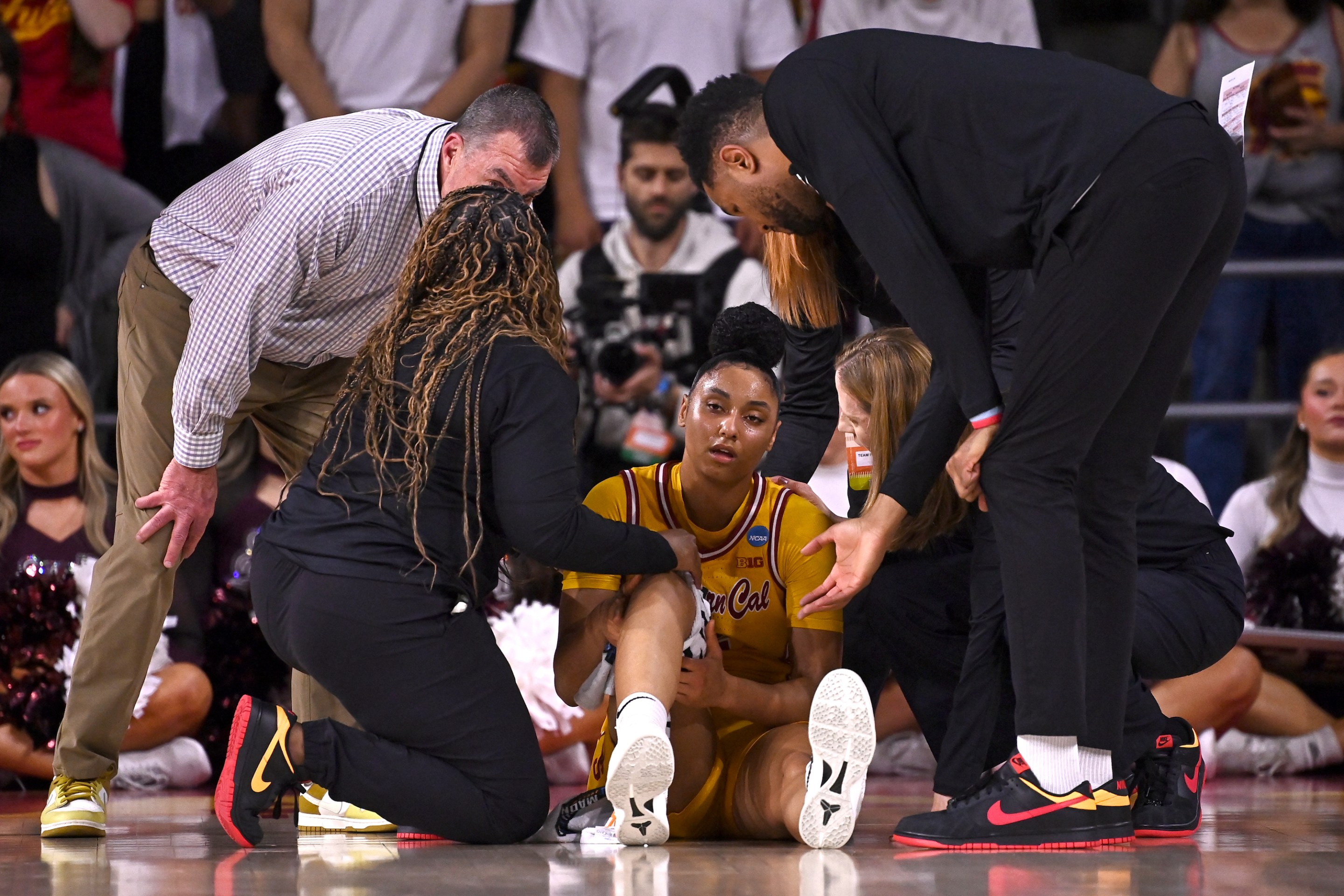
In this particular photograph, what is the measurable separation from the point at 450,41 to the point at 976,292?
2644 mm

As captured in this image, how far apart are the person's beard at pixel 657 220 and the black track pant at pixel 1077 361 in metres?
2.48

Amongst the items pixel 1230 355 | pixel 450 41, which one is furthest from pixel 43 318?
pixel 1230 355

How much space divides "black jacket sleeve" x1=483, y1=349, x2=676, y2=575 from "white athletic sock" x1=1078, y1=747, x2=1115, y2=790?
0.74 metres

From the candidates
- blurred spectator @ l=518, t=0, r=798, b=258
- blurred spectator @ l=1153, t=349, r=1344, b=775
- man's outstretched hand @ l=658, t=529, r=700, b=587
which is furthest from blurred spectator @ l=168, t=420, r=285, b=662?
blurred spectator @ l=1153, t=349, r=1344, b=775

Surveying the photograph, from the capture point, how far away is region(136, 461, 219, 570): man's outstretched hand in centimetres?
244

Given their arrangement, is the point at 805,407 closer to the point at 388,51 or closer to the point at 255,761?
the point at 255,761

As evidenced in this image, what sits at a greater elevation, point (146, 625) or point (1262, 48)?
point (1262, 48)

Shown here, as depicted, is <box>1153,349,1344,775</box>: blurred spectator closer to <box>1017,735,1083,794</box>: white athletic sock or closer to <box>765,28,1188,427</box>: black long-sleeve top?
<box>1017,735,1083,794</box>: white athletic sock

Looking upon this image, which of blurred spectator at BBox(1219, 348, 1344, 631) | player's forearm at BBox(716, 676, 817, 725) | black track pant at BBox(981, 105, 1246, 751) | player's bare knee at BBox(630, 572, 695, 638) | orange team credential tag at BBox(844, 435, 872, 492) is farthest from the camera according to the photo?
blurred spectator at BBox(1219, 348, 1344, 631)

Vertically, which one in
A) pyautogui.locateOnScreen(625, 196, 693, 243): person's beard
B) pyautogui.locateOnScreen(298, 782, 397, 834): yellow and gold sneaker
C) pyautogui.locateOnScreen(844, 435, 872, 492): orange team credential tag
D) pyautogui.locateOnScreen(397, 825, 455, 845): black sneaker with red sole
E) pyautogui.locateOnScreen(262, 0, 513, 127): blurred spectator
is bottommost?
pyautogui.locateOnScreen(298, 782, 397, 834): yellow and gold sneaker

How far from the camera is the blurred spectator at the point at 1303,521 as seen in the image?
398 centimetres

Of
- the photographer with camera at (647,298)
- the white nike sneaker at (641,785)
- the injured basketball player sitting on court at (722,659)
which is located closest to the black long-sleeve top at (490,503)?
the injured basketball player sitting on court at (722,659)

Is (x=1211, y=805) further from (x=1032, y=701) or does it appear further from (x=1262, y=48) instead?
(x=1262, y=48)

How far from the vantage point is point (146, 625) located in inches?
96.3
